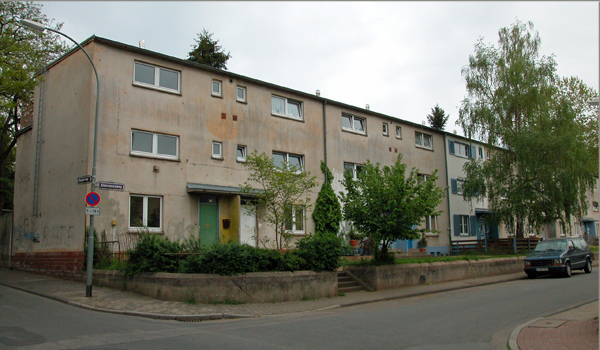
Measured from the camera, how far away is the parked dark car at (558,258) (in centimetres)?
2059

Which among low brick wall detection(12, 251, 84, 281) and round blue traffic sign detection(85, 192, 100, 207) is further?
low brick wall detection(12, 251, 84, 281)

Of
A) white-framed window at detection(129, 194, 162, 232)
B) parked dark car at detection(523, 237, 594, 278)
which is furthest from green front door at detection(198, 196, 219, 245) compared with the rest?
parked dark car at detection(523, 237, 594, 278)

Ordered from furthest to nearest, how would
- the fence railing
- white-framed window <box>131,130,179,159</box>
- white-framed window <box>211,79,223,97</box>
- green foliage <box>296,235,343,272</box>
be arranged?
the fence railing, white-framed window <box>211,79,223,97</box>, white-framed window <box>131,130,179,159</box>, green foliage <box>296,235,343,272</box>

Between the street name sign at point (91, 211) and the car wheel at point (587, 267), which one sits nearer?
the street name sign at point (91, 211)

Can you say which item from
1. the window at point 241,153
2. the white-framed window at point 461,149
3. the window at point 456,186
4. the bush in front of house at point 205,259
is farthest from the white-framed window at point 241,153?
the white-framed window at point 461,149

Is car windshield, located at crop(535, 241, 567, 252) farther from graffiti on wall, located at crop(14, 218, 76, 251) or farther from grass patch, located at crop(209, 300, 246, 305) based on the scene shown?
graffiti on wall, located at crop(14, 218, 76, 251)

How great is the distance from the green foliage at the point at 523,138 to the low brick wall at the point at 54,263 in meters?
23.6

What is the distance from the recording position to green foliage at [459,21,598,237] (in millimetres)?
28016

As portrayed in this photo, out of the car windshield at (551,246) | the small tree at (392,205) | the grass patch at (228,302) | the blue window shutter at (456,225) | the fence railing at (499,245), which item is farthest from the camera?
the blue window shutter at (456,225)

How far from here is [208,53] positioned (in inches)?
1522

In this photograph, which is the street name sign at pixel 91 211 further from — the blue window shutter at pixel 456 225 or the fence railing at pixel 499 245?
the blue window shutter at pixel 456 225

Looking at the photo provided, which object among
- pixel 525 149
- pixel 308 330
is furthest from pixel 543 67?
pixel 308 330

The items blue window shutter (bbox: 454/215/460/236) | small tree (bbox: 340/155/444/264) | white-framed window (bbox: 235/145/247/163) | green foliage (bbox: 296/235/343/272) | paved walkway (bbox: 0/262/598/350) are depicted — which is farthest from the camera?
blue window shutter (bbox: 454/215/460/236)

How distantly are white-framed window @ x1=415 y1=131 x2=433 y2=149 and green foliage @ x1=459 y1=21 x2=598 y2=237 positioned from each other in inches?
101
